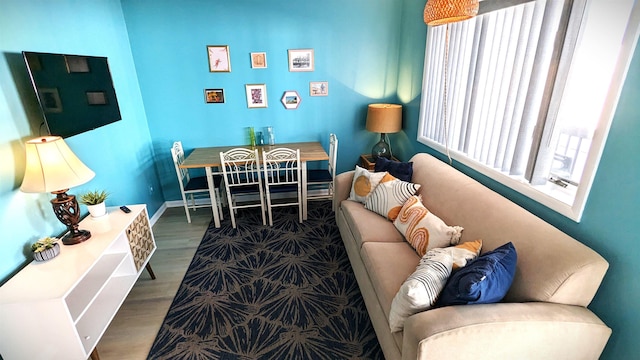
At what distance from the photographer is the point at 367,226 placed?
2.30 meters

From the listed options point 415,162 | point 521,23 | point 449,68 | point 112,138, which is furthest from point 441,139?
point 112,138

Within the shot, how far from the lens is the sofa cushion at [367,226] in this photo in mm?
2176

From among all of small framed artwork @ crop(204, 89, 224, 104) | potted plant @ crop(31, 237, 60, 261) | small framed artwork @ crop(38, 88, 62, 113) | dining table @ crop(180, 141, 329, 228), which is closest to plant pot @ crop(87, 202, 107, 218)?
potted plant @ crop(31, 237, 60, 261)

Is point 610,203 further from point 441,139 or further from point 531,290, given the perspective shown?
point 441,139

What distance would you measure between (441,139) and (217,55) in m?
2.63

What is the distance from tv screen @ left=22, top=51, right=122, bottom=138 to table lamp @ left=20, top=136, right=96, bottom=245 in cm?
31

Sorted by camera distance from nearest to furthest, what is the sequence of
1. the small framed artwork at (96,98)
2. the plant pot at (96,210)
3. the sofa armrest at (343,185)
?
the plant pot at (96,210) < the small framed artwork at (96,98) < the sofa armrest at (343,185)

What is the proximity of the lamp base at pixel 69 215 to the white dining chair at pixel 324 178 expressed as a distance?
2.07m

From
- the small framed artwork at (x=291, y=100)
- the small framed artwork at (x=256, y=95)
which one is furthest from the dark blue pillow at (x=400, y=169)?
the small framed artwork at (x=256, y=95)

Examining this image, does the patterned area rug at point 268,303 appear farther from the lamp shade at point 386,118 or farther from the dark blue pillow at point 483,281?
the lamp shade at point 386,118

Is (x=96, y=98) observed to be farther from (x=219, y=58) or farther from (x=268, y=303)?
(x=268, y=303)

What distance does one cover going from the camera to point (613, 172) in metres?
1.35

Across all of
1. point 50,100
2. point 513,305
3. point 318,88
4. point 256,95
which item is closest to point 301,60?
point 318,88

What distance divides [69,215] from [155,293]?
89 centimetres
